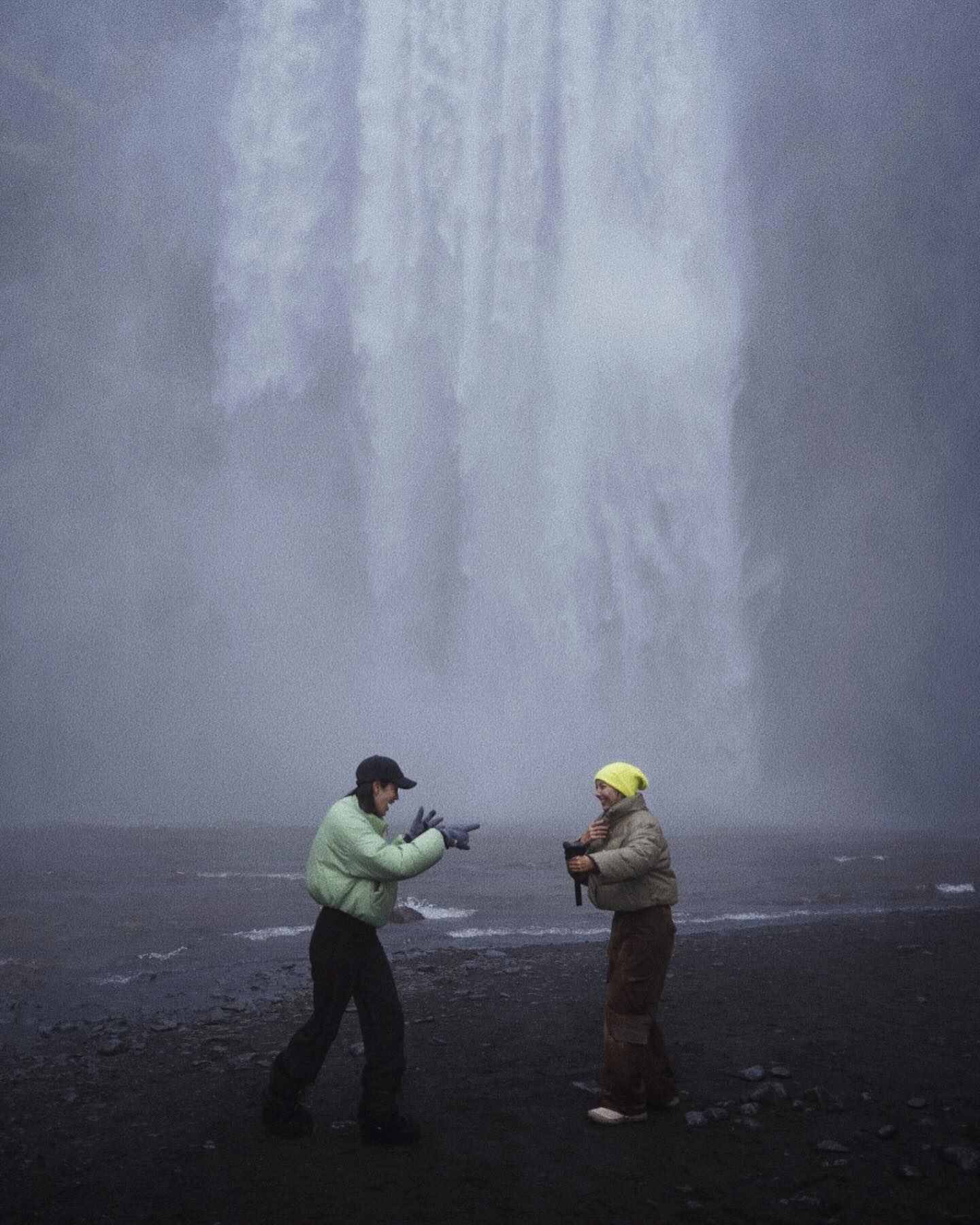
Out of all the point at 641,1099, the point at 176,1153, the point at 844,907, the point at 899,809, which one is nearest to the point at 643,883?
the point at 641,1099

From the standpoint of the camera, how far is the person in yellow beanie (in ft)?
21.1

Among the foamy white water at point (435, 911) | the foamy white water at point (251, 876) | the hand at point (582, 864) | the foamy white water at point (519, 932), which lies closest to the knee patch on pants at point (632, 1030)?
the hand at point (582, 864)

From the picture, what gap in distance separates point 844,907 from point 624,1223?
16453 mm

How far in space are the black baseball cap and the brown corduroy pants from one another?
173cm

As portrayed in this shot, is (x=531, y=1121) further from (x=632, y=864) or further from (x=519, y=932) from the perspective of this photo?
(x=519, y=932)

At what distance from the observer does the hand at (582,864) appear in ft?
21.1

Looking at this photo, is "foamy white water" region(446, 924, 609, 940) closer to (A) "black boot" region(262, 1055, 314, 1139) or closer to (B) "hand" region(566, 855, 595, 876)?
(A) "black boot" region(262, 1055, 314, 1139)

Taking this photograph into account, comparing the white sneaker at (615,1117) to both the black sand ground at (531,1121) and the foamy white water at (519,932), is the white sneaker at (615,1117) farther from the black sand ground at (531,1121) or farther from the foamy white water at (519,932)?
the foamy white water at (519,932)

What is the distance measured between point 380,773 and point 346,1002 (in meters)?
1.47

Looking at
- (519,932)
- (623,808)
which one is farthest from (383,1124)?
(519,932)

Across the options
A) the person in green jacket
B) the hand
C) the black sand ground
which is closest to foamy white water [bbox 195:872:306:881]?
the black sand ground

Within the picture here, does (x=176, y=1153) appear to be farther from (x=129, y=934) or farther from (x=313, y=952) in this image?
(x=129, y=934)

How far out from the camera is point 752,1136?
6082 mm

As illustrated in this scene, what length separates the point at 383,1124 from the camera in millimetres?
6035
